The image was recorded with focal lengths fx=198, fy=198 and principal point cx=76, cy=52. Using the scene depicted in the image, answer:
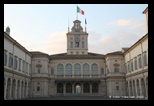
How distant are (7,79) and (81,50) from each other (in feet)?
101

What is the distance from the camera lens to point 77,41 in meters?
59.0

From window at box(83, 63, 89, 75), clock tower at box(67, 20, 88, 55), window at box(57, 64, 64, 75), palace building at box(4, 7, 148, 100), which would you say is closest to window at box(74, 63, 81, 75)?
palace building at box(4, 7, 148, 100)

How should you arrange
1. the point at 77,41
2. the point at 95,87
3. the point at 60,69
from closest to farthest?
1. the point at 95,87
2. the point at 60,69
3. the point at 77,41

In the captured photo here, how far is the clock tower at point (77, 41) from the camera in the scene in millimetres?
58156

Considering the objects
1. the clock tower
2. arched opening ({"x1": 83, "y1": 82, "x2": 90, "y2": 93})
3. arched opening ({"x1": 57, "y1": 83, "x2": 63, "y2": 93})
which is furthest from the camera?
the clock tower

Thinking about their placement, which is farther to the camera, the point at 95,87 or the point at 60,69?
the point at 60,69

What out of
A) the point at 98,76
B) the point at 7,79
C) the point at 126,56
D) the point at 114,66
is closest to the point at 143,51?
the point at 126,56

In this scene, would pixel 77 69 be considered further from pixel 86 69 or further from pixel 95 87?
pixel 95 87

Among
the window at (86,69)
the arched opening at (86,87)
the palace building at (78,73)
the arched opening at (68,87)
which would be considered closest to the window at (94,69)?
the palace building at (78,73)

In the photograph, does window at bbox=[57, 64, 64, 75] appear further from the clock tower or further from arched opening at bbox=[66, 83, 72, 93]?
the clock tower

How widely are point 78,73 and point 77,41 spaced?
11889 millimetres

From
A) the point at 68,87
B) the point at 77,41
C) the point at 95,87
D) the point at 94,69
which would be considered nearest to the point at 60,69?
the point at 68,87

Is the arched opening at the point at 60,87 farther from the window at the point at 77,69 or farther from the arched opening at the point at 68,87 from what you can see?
the window at the point at 77,69

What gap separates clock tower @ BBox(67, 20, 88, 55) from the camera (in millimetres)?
58156
